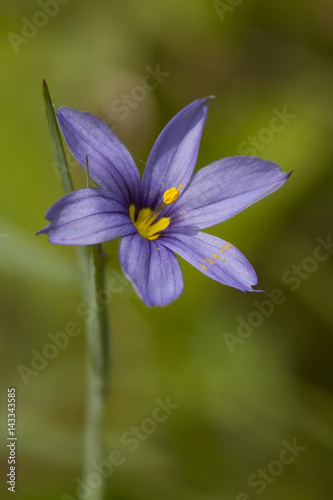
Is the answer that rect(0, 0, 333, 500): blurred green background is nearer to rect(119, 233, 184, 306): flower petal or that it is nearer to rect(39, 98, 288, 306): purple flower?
rect(39, 98, 288, 306): purple flower

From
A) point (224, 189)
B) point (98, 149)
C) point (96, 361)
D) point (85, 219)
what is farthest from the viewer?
point (96, 361)

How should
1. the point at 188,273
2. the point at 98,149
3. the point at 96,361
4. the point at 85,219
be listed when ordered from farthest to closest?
the point at 188,273 < the point at 96,361 < the point at 98,149 < the point at 85,219

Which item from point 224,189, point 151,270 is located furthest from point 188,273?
point 151,270

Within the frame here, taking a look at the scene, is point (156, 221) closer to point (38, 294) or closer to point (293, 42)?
point (38, 294)

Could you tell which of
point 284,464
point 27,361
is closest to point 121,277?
point 27,361

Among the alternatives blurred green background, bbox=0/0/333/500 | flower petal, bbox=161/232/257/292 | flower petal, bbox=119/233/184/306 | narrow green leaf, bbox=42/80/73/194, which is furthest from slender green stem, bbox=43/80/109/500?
blurred green background, bbox=0/0/333/500

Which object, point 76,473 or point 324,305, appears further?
point 324,305

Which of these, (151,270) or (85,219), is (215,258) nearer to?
(151,270)
